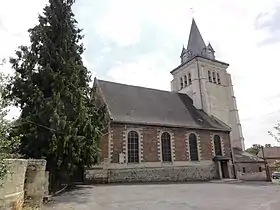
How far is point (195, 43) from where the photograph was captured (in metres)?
34.4

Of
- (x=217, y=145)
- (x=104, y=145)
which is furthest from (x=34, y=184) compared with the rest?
(x=217, y=145)

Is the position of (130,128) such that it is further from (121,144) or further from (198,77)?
(198,77)

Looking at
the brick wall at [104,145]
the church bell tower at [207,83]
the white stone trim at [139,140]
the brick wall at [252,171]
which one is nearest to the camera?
the brick wall at [104,145]

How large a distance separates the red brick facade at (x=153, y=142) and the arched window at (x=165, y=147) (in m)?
0.37

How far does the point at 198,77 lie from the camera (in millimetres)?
30656

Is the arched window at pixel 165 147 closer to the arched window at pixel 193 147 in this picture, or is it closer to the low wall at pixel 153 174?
the low wall at pixel 153 174

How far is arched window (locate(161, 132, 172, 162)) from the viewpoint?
75.4 feet

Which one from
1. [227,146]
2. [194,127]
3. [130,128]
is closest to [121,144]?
[130,128]

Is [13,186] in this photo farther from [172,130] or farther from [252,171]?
[252,171]

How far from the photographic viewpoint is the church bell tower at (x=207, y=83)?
30.2 m

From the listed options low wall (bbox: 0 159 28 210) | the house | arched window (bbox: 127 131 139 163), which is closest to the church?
arched window (bbox: 127 131 139 163)

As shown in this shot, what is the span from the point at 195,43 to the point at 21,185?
30867 millimetres

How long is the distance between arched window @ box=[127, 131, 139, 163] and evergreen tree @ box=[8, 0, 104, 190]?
5.39 m

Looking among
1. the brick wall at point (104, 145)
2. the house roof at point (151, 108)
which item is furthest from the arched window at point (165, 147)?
the brick wall at point (104, 145)
